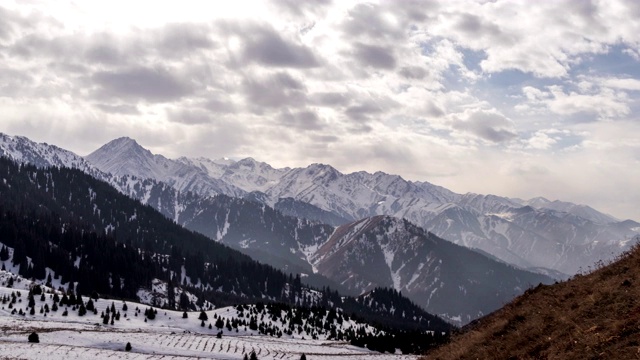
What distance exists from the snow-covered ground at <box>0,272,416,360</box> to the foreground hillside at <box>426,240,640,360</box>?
28655 millimetres

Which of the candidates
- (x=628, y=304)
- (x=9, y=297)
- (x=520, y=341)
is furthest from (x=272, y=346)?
(x=628, y=304)

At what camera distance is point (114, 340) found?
50.6 meters

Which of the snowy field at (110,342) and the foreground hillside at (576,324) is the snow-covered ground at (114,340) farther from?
the foreground hillside at (576,324)

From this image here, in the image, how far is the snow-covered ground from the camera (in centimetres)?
4159

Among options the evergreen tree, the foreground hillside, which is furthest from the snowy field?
the foreground hillside

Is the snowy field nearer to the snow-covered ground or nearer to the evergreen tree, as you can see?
the snow-covered ground

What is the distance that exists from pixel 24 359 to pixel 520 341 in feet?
108

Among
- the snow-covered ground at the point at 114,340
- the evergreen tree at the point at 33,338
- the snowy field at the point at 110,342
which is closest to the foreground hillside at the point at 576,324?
the snowy field at the point at 110,342

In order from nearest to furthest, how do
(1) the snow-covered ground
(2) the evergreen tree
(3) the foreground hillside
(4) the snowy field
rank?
(3) the foreground hillside → (4) the snowy field → (1) the snow-covered ground → (2) the evergreen tree

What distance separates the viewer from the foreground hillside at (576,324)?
19.2 meters

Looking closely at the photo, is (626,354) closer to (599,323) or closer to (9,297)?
(599,323)

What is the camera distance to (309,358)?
179ft

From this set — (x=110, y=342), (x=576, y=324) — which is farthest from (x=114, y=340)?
(x=576, y=324)

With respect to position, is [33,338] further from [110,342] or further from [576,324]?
[576,324]
